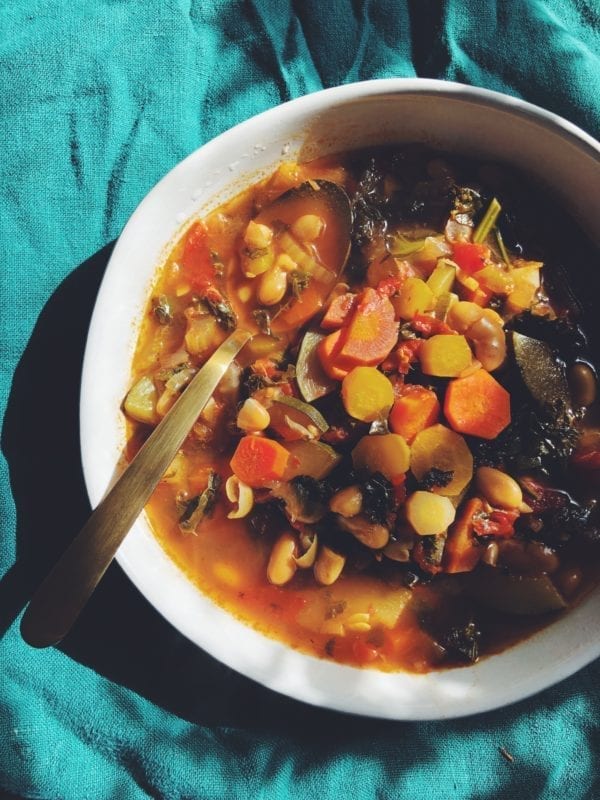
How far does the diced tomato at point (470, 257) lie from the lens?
2541 mm

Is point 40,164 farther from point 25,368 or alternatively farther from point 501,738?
point 501,738

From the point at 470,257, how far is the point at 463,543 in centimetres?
96

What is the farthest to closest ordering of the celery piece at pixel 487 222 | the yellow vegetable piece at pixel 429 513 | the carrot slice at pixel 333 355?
the celery piece at pixel 487 222
the carrot slice at pixel 333 355
the yellow vegetable piece at pixel 429 513

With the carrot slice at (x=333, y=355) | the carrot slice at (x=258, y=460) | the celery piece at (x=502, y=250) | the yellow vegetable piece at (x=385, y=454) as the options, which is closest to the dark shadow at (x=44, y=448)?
the carrot slice at (x=258, y=460)

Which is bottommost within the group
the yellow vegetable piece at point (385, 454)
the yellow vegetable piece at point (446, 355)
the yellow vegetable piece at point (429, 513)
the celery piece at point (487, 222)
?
the yellow vegetable piece at point (429, 513)

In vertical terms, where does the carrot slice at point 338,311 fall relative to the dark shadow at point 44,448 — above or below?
above

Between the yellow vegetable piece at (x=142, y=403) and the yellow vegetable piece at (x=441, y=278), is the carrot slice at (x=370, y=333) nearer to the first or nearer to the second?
the yellow vegetable piece at (x=441, y=278)

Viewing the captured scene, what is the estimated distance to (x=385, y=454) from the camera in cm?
238

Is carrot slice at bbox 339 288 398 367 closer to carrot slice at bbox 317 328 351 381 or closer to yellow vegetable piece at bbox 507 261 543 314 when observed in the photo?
carrot slice at bbox 317 328 351 381

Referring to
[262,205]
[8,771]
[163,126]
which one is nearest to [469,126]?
[262,205]

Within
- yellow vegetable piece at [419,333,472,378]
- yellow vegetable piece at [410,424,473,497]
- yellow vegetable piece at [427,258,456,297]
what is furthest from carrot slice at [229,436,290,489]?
yellow vegetable piece at [427,258,456,297]

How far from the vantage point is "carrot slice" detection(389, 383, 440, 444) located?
96.4 inches

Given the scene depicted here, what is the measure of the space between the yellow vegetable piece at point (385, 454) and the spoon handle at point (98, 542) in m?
0.55

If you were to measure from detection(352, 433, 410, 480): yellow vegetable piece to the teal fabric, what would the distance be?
35.3 inches
